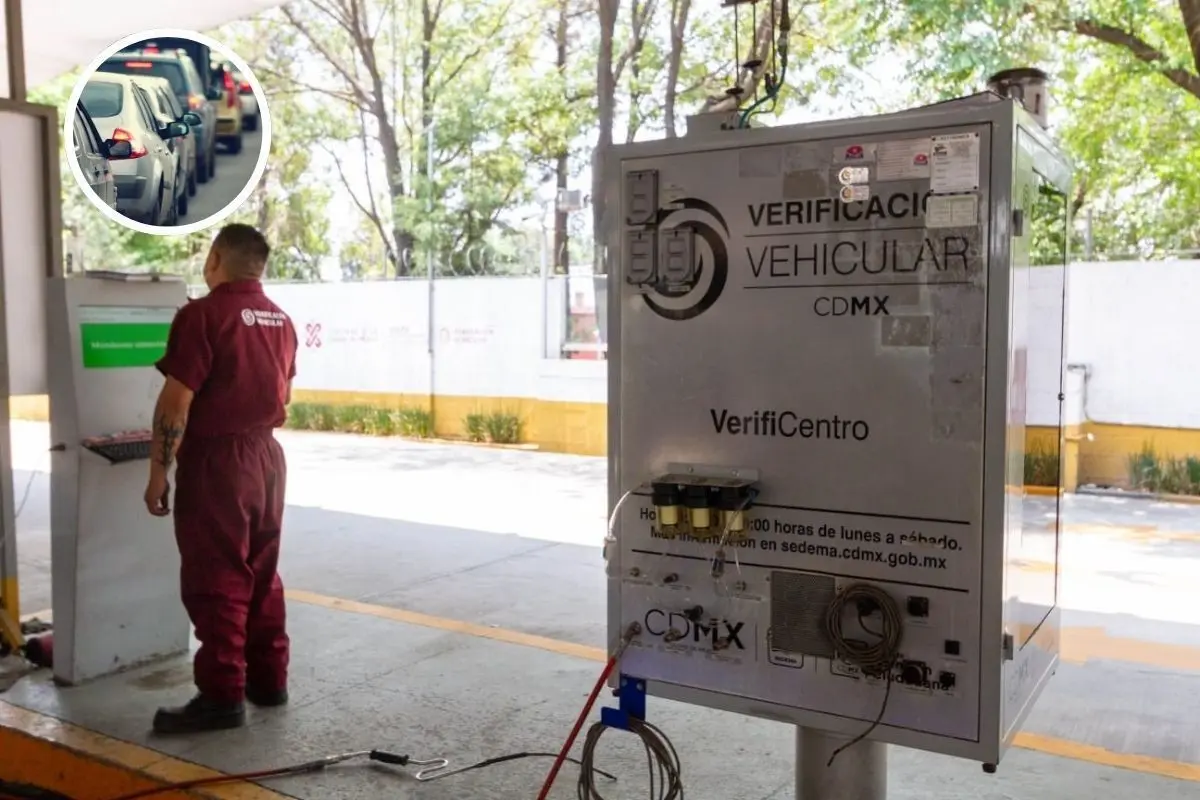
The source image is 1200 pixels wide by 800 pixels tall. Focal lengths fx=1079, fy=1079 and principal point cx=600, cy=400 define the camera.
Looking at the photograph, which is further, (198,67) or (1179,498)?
(1179,498)

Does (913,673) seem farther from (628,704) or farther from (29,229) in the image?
(29,229)

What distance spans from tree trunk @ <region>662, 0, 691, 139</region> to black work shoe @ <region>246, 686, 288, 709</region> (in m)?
11.3

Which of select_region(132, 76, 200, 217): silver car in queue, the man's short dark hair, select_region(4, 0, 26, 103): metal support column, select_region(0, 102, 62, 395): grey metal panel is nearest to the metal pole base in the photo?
the man's short dark hair

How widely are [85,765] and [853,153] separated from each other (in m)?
3.35

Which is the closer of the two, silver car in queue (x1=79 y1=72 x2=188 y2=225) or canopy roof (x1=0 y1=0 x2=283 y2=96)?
silver car in queue (x1=79 y1=72 x2=188 y2=225)

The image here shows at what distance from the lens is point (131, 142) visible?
6.00 meters

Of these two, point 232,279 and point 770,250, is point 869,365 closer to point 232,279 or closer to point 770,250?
point 770,250

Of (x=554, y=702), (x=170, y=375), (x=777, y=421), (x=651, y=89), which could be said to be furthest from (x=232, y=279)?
(x=651, y=89)

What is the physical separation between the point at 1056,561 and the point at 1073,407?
376 inches

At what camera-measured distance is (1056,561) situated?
300cm

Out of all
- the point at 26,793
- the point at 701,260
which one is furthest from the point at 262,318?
the point at 701,260

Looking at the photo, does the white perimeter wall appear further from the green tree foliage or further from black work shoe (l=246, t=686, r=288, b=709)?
black work shoe (l=246, t=686, r=288, b=709)

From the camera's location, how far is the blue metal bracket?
9.46 feet

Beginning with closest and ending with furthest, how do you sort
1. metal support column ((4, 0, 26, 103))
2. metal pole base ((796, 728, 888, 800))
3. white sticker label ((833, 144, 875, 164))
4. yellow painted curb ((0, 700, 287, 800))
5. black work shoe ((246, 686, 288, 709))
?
white sticker label ((833, 144, 875, 164)), metal pole base ((796, 728, 888, 800)), yellow painted curb ((0, 700, 287, 800)), black work shoe ((246, 686, 288, 709)), metal support column ((4, 0, 26, 103))
